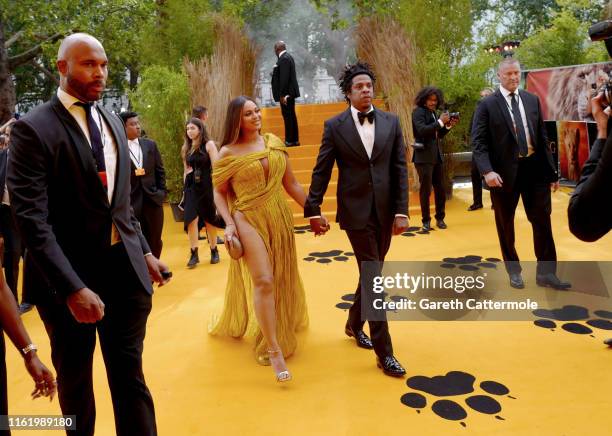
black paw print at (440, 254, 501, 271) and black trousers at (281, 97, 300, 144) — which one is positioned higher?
black trousers at (281, 97, 300, 144)

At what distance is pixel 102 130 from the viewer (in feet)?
6.75

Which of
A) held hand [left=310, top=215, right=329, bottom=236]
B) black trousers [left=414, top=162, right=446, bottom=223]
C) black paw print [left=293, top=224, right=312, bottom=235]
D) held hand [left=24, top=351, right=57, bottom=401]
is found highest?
held hand [left=310, top=215, right=329, bottom=236]

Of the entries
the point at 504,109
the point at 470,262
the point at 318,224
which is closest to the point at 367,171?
the point at 318,224

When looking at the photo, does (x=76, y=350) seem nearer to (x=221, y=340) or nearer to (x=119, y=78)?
(x=221, y=340)

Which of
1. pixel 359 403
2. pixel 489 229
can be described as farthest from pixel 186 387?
pixel 489 229

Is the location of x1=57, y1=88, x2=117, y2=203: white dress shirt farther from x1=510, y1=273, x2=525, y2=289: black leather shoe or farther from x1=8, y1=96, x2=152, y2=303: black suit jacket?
x1=510, y1=273, x2=525, y2=289: black leather shoe

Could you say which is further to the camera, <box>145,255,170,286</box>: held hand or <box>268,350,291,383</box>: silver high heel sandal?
<box>268,350,291,383</box>: silver high heel sandal

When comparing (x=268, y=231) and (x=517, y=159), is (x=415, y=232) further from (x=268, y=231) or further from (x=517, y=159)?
(x=268, y=231)

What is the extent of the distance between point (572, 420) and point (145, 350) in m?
2.68

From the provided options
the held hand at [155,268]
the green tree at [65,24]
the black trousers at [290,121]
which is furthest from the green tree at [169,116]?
the held hand at [155,268]

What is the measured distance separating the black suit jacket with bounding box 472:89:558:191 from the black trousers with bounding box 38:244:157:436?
3183 mm

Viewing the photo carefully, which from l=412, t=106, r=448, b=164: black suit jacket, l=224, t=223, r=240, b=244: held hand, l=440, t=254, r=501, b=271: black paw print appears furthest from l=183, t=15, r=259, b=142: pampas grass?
l=224, t=223, r=240, b=244: held hand

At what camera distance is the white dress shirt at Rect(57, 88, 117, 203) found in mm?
1942

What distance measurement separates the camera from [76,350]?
200 centimetres
